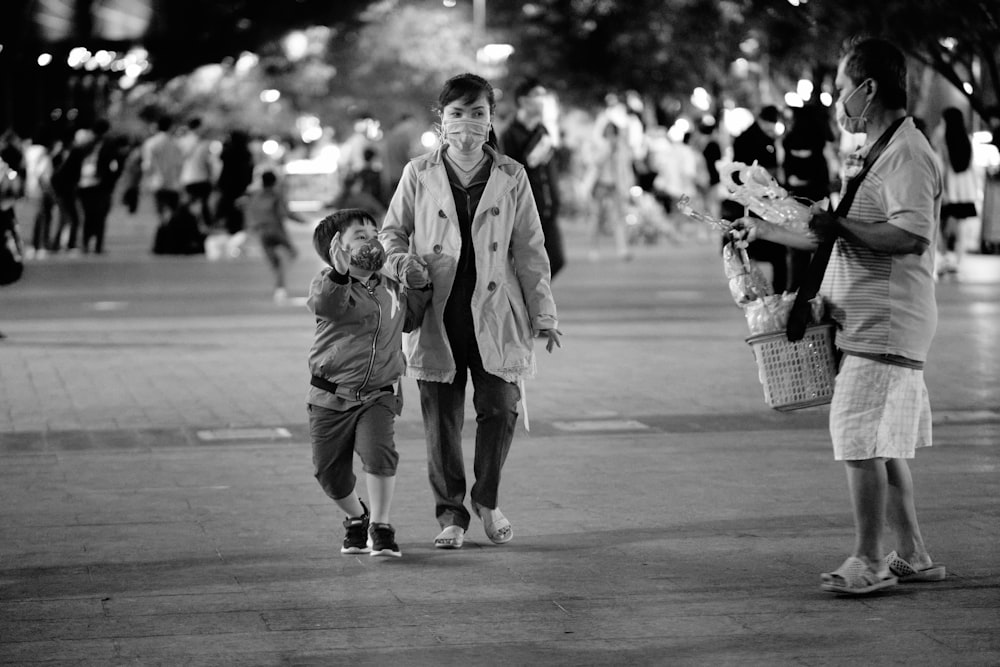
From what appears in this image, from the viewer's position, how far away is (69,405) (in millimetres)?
11398

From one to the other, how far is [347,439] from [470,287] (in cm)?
71

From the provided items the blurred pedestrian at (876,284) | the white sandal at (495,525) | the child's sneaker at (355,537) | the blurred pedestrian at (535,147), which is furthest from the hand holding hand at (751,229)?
the blurred pedestrian at (535,147)

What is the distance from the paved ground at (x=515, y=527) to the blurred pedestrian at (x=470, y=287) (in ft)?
1.05

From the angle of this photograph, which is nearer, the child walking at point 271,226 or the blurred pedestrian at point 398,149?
the child walking at point 271,226

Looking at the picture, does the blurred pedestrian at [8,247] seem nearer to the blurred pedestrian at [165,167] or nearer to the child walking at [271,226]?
the child walking at [271,226]

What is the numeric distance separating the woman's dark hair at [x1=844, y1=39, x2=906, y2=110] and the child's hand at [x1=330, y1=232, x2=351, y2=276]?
6.12ft

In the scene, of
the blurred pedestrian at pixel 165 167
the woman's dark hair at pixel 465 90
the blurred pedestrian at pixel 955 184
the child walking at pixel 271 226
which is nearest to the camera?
the woman's dark hair at pixel 465 90

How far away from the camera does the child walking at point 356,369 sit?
22.7ft

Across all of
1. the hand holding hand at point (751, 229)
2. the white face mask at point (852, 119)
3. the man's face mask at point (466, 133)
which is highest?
the white face mask at point (852, 119)

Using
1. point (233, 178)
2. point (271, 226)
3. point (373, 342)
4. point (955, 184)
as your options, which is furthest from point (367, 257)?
point (233, 178)

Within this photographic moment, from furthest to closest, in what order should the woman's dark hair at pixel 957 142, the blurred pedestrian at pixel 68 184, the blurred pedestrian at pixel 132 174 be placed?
1. the blurred pedestrian at pixel 132 174
2. the blurred pedestrian at pixel 68 184
3. the woman's dark hair at pixel 957 142

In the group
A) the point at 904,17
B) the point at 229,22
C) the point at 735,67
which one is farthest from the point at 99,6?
the point at 904,17

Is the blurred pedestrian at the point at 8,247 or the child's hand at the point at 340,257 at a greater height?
the child's hand at the point at 340,257

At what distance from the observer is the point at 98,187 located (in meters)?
28.6
